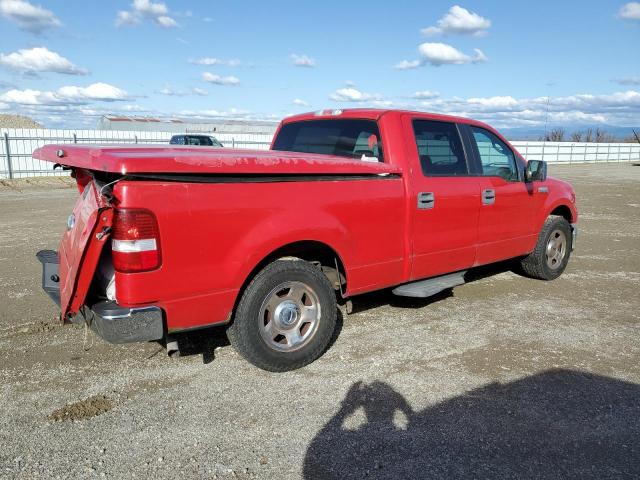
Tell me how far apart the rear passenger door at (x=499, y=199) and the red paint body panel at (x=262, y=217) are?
132 millimetres

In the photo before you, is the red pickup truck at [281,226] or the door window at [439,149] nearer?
the red pickup truck at [281,226]

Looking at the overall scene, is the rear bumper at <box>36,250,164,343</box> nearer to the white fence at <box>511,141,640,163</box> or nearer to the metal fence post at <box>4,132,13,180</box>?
the metal fence post at <box>4,132,13,180</box>

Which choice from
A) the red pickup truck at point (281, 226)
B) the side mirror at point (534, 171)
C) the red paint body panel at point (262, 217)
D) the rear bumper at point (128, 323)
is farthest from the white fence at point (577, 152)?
the rear bumper at point (128, 323)

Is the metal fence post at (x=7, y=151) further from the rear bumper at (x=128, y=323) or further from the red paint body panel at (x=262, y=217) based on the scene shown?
the rear bumper at (x=128, y=323)

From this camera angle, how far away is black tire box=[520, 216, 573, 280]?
20.9ft

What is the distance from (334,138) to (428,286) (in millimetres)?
1627

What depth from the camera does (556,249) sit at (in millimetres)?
6641

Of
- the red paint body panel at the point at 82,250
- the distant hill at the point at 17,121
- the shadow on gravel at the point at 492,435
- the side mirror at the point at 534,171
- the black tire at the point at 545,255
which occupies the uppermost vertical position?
the distant hill at the point at 17,121

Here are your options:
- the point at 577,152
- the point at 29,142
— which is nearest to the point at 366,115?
the point at 29,142

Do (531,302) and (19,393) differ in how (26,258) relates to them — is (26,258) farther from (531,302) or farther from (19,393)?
(531,302)

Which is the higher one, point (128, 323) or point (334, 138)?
point (334, 138)

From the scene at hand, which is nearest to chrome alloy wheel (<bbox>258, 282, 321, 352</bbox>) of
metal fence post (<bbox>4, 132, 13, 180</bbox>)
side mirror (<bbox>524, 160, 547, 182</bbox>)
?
side mirror (<bbox>524, 160, 547, 182</bbox>)

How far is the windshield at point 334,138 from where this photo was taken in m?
4.75

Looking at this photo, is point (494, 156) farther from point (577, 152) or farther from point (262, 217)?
point (577, 152)
